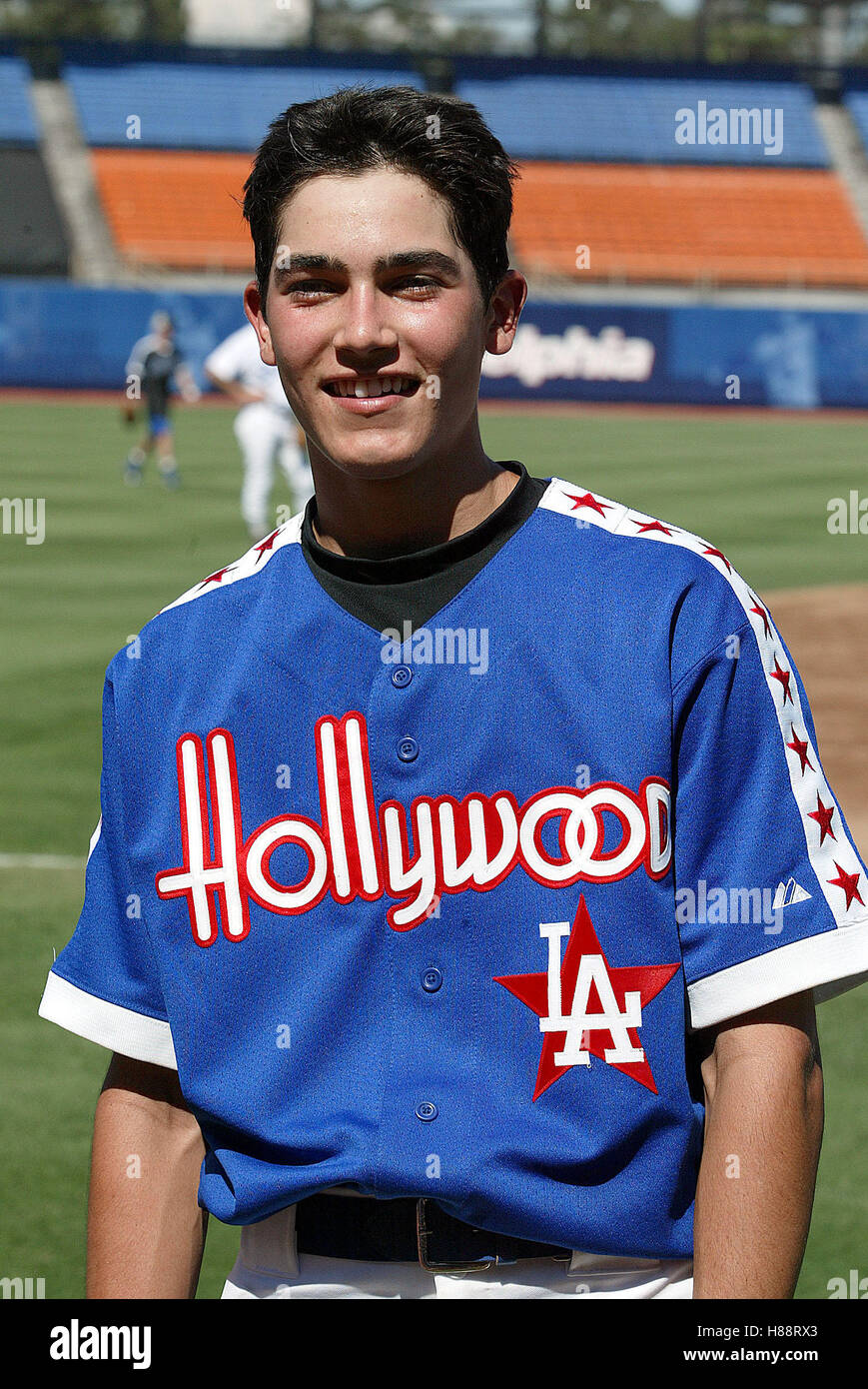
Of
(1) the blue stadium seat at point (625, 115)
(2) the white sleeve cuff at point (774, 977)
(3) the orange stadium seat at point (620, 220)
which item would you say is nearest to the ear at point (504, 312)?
(2) the white sleeve cuff at point (774, 977)

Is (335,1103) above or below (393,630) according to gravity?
below

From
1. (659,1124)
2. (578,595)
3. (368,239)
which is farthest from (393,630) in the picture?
(659,1124)

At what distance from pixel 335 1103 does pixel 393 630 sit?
1.76 feet

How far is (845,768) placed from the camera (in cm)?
845

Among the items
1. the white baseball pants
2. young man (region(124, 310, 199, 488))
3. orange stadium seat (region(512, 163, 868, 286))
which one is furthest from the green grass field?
orange stadium seat (region(512, 163, 868, 286))

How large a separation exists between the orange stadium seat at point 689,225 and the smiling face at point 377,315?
35208 millimetres

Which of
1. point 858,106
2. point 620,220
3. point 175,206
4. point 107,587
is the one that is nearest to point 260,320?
point 107,587

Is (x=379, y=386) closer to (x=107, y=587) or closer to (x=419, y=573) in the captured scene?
(x=419, y=573)

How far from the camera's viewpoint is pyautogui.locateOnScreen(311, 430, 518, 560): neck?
1.94 m

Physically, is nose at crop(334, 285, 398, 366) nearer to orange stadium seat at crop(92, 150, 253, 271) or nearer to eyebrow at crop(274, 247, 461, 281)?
eyebrow at crop(274, 247, 461, 281)

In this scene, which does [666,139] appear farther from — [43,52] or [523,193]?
[43,52]

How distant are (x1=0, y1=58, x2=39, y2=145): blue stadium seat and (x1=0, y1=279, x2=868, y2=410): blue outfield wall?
37.6ft

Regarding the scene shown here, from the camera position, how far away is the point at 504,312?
80.3 inches

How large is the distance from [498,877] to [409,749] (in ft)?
0.58
